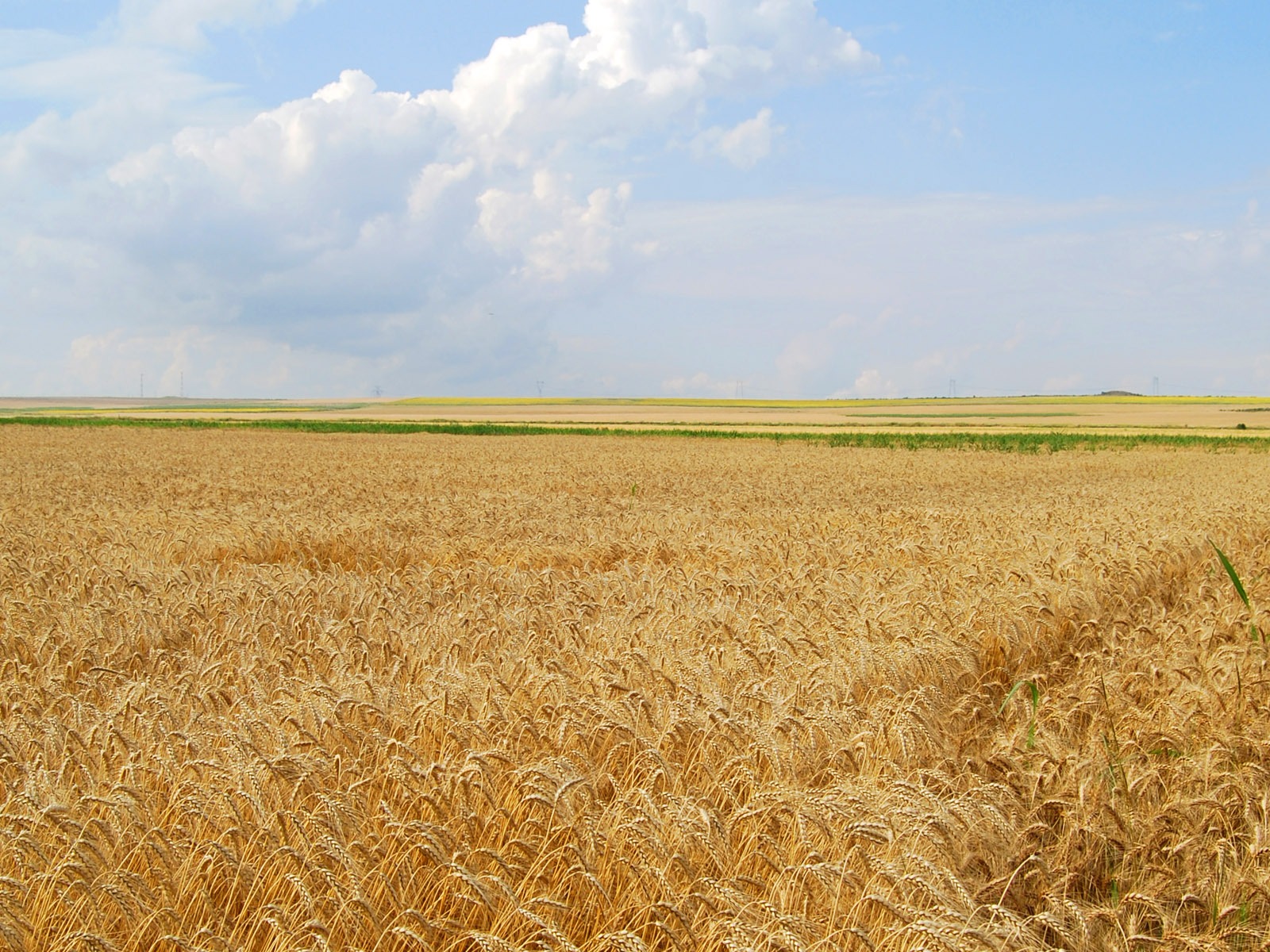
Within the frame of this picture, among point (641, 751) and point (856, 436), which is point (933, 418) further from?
point (641, 751)

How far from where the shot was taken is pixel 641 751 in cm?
377

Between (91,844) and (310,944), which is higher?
Answer: (91,844)

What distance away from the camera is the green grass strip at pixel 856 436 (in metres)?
43.8

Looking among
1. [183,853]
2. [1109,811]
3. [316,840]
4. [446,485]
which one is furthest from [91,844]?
[446,485]

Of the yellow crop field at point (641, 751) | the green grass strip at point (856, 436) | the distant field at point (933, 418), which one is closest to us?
the yellow crop field at point (641, 751)

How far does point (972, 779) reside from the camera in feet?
12.5

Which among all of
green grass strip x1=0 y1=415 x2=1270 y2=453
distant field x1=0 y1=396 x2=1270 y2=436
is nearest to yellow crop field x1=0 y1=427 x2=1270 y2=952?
green grass strip x1=0 y1=415 x2=1270 y2=453

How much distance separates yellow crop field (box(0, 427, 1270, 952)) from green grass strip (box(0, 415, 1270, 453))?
1424 inches

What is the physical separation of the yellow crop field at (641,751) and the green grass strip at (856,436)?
3616 cm

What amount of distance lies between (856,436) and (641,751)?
155 ft

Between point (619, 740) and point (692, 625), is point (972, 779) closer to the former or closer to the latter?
point (619, 740)

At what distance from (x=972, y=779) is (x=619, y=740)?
4.92ft

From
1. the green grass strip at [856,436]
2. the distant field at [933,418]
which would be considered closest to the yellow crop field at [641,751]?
the green grass strip at [856,436]

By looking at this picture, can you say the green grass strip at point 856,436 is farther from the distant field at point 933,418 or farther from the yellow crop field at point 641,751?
the yellow crop field at point 641,751
